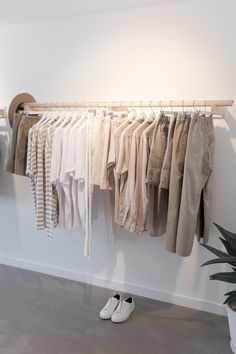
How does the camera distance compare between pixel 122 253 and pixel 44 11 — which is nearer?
pixel 44 11

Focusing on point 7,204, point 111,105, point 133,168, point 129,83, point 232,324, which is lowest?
point 232,324

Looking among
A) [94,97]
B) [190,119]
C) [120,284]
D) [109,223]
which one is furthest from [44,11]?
[120,284]

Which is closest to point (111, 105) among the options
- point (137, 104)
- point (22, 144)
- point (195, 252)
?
point (137, 104)

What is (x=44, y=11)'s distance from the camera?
2.51 m

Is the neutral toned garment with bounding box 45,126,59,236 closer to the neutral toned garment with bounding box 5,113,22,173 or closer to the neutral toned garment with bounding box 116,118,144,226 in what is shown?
the neutral toned garment with bounding box 5,113,22,173

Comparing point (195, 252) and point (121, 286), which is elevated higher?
point (195, 252)

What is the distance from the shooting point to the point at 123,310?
2334 mm

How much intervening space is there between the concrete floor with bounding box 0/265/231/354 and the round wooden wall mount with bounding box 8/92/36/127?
59.5 inches

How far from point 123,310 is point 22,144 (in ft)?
4.81

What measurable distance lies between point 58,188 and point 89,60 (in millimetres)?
1104

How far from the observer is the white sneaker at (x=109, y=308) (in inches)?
91.7

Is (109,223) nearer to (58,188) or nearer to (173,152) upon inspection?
(58,188)

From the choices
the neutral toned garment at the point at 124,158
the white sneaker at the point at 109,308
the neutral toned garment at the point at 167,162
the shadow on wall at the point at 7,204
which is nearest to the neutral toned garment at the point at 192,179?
the neutral toned garment at the point at 167,162

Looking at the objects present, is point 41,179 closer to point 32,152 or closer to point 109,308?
point 32,152
